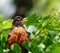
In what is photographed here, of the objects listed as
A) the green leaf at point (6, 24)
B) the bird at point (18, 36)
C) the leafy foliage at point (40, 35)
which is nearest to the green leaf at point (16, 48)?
the leafy foliage at point (40, 35)

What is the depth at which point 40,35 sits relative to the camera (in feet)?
6.43

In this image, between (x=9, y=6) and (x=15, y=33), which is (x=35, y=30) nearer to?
(x=15, y=33)

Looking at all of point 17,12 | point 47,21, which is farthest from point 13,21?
point 17,12

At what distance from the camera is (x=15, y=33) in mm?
2188

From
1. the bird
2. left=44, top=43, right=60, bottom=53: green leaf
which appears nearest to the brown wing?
the bird

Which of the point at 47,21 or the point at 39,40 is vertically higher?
the point at 47,21

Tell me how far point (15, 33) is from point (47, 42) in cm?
30

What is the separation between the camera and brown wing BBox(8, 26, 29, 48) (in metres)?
2.12

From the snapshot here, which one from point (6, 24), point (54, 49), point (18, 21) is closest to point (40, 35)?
point (54, 49)

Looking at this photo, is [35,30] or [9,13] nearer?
[35,30]

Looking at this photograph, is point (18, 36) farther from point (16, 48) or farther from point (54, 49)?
point (54, 49)

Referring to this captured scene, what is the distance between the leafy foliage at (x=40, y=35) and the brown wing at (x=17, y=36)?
0.10 ft

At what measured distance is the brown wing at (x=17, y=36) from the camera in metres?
2.12

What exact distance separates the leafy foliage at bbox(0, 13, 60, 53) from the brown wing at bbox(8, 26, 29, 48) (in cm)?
3
